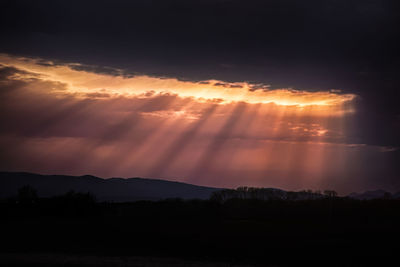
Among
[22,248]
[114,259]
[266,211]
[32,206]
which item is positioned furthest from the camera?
[266,211]

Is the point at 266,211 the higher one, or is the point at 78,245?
the point at 266,211

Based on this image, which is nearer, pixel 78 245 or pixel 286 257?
pixel 286 257

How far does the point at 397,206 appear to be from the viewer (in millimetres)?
61156

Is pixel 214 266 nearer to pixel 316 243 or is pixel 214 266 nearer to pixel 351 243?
pixel 316 243

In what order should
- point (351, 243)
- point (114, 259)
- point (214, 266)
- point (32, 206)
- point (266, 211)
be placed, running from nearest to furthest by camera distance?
point (214, 266) < point (114, 259) < point (351, 243) < point (32, 206) < point (266, 211)

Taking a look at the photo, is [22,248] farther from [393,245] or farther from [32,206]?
[32,206]

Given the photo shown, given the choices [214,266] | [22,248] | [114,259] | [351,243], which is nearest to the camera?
[214,266]

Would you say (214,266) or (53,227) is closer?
(214,266)

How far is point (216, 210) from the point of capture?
71250mm

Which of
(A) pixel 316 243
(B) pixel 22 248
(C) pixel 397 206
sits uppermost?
(C) pixel 397 206

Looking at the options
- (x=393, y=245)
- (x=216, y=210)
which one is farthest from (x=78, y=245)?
(x=216, y=210)

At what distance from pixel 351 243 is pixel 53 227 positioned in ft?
91.2

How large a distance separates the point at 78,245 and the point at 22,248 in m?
→ 3.81

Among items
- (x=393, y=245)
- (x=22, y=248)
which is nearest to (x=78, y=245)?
(x=22, y=248)
